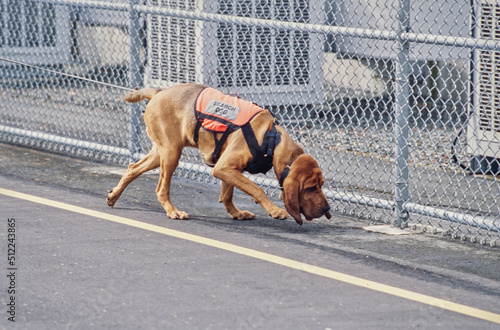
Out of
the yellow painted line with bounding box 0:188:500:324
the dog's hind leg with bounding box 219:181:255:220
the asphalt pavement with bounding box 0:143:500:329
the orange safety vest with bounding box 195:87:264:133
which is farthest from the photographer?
the dog's hind leg with bounding box 219:181:255:220

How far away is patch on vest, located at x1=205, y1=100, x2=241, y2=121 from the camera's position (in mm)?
5184

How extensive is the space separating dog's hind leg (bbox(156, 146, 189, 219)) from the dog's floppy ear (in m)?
0.90

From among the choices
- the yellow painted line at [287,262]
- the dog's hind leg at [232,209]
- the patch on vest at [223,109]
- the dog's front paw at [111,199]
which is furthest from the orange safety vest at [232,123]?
the dog's front paw at [111,199]

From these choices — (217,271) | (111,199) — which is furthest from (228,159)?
(111,199)

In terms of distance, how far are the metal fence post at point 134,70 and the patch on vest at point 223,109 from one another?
6.53 feet

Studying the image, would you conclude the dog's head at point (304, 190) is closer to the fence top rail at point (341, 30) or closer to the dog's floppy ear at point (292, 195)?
the dog's floppy ear at point (292, 195)

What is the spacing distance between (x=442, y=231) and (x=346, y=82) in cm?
732

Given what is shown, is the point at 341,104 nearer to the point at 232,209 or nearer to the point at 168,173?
the point at 232,209

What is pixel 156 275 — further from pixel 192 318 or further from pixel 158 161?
pixel 158 161

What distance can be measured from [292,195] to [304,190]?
8 centimetres

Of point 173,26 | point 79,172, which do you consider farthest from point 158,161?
point 173,26

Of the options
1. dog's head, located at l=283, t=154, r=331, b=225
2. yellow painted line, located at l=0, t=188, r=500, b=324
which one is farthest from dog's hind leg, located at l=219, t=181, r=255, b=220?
dog's head, located at l=283, t=154, r=331, b=225

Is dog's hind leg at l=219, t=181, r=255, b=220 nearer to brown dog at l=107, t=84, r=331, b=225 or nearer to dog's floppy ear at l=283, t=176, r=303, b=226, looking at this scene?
brown dog at l=107, t=84, r=331, b=225

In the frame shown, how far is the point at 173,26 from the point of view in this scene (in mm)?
10617
